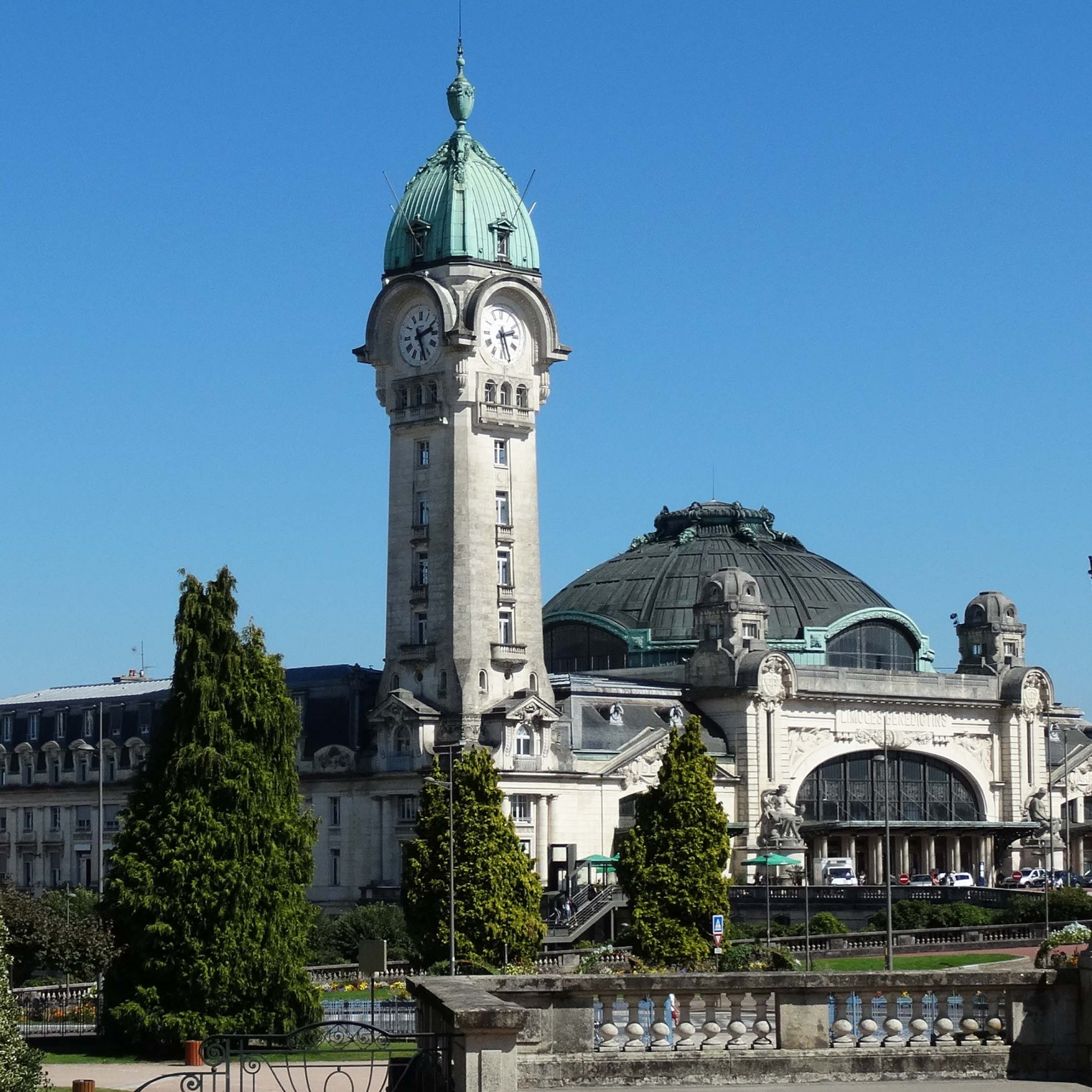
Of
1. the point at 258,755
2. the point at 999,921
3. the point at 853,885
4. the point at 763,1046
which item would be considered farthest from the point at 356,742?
the point at 763,1046

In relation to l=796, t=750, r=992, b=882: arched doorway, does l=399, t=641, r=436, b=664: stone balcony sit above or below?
above

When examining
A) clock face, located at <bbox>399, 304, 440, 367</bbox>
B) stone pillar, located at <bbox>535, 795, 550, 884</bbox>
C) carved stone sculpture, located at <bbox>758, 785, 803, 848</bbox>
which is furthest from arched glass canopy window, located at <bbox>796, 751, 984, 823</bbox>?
clock face, located at <bbox>399, 304, 440, 367</bbox>

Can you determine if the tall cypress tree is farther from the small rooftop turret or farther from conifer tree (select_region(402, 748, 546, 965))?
the small rooftop turret

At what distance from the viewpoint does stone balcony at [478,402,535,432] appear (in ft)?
385

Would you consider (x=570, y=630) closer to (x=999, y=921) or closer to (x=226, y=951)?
(x=999, y=921)

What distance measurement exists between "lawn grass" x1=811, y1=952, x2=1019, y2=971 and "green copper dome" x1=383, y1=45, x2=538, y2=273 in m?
48.1

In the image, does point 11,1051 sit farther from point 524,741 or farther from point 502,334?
point 502,334

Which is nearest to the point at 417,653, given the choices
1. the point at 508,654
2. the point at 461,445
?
the point at 508,654

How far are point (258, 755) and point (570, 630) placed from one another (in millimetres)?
84833

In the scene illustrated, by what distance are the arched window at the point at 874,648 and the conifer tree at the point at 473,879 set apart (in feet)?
169

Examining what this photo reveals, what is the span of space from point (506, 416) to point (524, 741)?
16848mm

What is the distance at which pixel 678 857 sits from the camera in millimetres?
89500

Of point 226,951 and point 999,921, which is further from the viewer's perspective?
point 999,921

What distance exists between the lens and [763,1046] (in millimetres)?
27891
